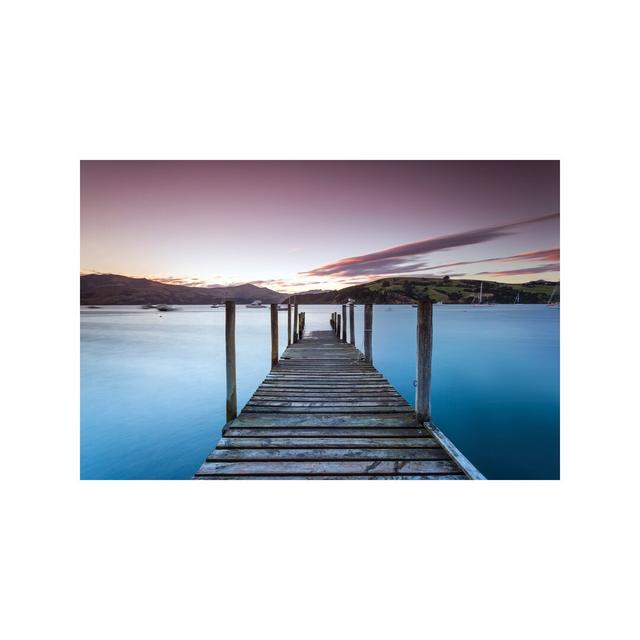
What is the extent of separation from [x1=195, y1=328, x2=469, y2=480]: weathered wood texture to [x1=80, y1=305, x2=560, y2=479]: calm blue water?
8.17ft

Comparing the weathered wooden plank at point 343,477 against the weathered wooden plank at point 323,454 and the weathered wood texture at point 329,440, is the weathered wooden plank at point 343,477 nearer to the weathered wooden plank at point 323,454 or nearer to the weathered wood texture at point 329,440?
the weathered wood texture at point 329,440

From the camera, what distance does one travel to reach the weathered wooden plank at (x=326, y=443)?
2928 mm

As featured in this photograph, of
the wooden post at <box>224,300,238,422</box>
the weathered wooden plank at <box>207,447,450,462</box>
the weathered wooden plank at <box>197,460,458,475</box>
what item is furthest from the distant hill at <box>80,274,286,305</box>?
the weathered wooden plank at <box>197,460,458,475</box>

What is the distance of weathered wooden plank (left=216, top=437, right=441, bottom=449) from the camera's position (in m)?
2.93

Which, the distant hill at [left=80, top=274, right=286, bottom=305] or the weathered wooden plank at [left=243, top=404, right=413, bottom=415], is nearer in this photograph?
the weathered wooden plank at [left=243, top=404, right=413, bottom=415]

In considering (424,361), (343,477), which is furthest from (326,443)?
(424,361)

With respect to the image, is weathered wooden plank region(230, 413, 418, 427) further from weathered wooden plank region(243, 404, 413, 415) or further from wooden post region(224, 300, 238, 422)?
wooden post region(224, 300, 238, 422)

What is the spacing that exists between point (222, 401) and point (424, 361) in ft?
19.3

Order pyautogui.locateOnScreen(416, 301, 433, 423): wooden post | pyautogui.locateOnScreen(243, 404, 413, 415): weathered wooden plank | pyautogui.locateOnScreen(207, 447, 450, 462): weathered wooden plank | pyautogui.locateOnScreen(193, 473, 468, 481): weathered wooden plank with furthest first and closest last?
pyautogui.locateOnScreen(243, 404, 413, 415): weathered wooden plank → pyautogui.locateOnScreen(416, 301, 433, 423): wooden post → pyautogui.locateOnScreen(207, 447, 450, 462): weathered wooden plank → pyautogui.locateOnScreen(193, 473, 468, 481): weathered wooden plank

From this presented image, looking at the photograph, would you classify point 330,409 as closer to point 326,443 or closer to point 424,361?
point 326,443

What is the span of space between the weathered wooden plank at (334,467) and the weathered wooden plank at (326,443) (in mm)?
261
